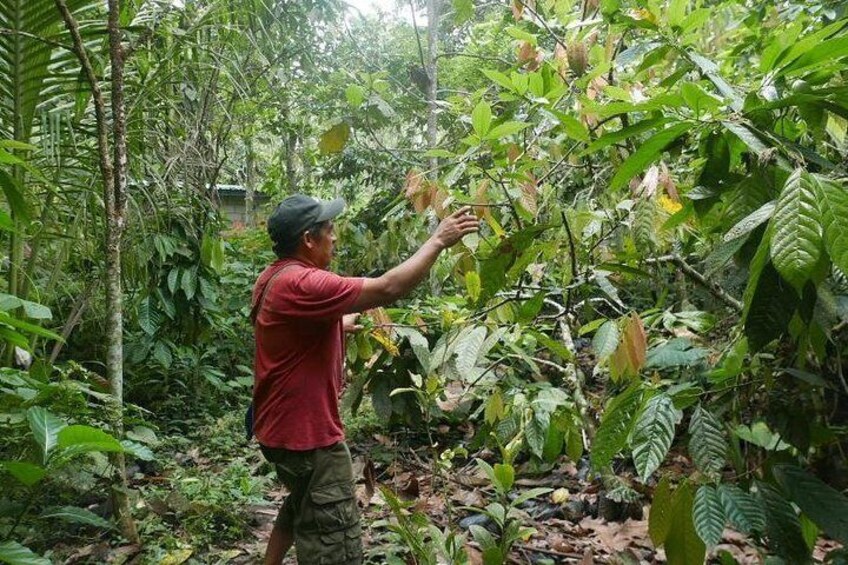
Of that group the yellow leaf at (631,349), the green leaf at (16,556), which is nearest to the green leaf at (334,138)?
the yellow leaf at (631,349)

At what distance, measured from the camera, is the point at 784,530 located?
1.02m

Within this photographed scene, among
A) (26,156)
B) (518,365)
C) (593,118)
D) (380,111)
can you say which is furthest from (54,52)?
(518,365)

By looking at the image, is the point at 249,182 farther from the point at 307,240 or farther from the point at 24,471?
the point at 24,471

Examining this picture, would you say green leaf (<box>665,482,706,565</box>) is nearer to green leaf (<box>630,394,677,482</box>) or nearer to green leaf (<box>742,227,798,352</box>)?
green leaf (<box>630,394,677,482</box>)

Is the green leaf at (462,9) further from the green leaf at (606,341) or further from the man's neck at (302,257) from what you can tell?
the green leaf at (606,341)

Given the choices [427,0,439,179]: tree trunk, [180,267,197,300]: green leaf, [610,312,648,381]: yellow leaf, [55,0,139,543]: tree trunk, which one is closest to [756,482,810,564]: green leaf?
[610,312,648,381]: yellow leaf

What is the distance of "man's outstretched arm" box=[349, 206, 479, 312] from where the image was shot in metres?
1.83

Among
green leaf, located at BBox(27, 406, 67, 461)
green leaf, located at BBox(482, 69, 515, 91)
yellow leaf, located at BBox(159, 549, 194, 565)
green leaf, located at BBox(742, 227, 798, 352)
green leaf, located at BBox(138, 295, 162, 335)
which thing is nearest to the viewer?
green leaf, located at BBox(742, 227, 798, 352)

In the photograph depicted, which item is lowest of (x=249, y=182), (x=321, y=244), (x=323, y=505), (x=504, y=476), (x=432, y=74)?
(x=323, y=505)

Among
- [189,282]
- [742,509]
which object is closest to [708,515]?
[742,509]

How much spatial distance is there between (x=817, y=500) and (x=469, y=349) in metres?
0.89

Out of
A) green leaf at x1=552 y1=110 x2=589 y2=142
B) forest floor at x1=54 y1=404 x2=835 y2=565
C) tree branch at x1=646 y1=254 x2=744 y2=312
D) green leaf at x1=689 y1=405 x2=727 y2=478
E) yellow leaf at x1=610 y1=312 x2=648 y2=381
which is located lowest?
forest floor at x1=54 y1=404 x2=835 y2=565

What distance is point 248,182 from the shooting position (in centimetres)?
884

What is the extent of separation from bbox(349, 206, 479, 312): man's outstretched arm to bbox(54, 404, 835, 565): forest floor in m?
0.84
